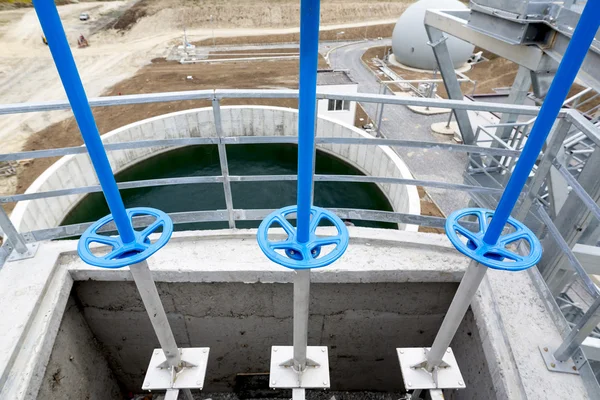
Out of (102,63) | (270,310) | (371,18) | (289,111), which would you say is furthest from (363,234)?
(371,18)

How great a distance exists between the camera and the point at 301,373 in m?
2.70

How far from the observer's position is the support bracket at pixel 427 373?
8.97 feet

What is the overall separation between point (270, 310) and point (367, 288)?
0.97m

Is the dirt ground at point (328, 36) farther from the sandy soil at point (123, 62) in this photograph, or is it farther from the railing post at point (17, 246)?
the railing post at point (17, 246)

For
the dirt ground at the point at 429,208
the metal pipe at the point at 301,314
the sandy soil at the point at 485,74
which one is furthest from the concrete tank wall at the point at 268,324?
the sandy soil at the point at 485,74

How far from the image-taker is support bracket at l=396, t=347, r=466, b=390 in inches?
108

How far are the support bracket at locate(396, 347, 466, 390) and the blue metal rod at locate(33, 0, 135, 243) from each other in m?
2.25

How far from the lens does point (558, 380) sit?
2510mm

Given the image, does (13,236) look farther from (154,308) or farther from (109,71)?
(109,71)

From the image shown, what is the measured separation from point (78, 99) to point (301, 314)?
1.75m

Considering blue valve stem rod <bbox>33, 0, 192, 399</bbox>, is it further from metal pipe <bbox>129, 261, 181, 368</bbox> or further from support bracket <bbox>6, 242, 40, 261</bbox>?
support bracket <bbox>6, 242, 40, 261</bbox>

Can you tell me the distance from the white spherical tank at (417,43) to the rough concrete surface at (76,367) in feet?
84.0

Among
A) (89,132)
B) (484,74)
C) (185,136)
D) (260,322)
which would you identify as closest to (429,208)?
(260,322)

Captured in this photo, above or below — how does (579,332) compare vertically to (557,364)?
above
